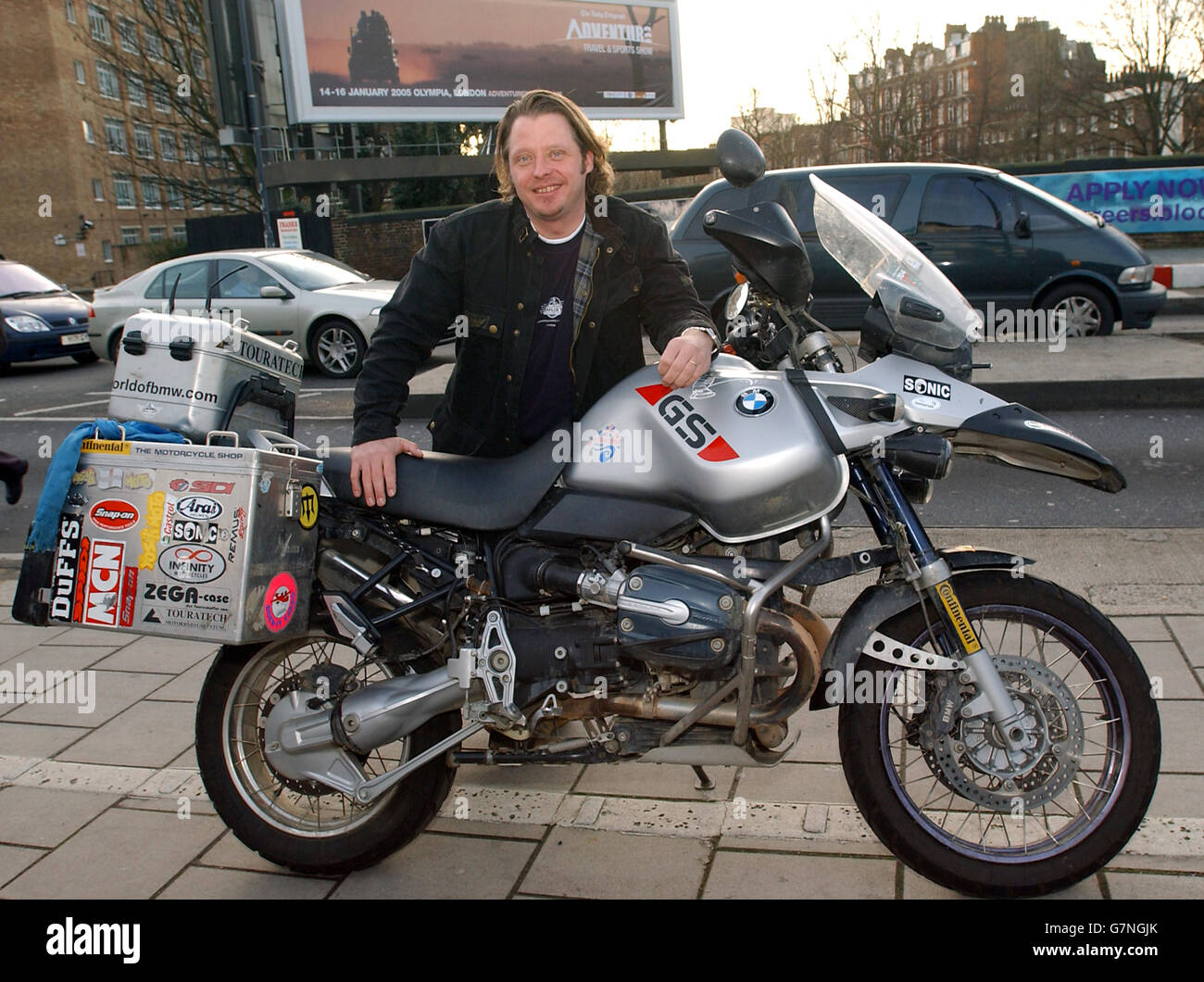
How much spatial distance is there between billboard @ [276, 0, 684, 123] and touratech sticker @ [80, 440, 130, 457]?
25.0 metres

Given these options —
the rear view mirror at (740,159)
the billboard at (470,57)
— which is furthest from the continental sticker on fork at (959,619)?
the billboard at (470,57)

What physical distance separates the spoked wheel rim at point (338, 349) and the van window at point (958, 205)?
624cm

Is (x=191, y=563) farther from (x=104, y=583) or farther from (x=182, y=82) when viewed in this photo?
(x=182, y=82)

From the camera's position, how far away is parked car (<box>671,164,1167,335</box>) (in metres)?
10.7

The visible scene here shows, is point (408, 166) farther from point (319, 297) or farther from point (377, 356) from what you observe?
point (377, 356)

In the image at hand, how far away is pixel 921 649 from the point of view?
259cm

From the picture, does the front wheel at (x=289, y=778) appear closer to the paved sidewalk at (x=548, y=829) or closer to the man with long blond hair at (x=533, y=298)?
the paved sidewalk at (x=548, y=829)

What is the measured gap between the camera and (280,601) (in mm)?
2695

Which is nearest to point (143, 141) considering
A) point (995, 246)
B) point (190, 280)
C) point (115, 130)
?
point (115, 130)

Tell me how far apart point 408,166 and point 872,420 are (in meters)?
28.3

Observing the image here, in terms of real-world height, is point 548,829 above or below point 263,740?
below

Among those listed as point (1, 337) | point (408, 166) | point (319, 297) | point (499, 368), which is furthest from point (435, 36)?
point (499, 368)

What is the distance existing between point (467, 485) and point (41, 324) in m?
14.7

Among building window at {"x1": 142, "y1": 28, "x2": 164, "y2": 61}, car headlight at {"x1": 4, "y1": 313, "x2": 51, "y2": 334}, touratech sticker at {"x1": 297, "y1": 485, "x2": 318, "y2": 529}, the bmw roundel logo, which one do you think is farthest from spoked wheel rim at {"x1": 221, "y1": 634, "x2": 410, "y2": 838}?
building window at {"x1": 142, "y1": 28, "x2": 164, "y2": 61}
